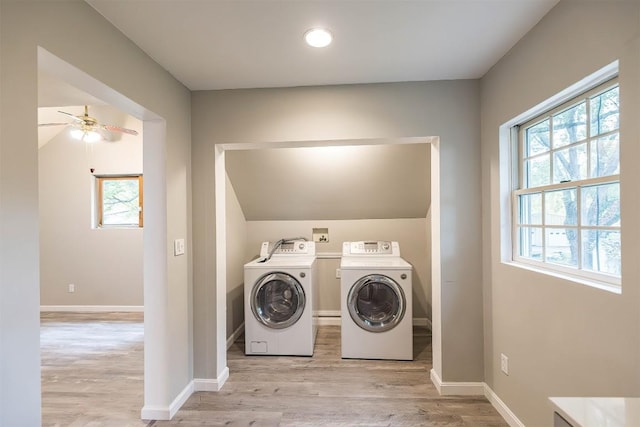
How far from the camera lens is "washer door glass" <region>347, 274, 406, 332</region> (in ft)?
9.34

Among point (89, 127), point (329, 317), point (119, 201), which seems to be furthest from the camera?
point (119, 201)

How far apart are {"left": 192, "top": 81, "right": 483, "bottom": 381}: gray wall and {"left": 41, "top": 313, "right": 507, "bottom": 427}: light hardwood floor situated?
33 centimetres

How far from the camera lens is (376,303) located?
9.73ft

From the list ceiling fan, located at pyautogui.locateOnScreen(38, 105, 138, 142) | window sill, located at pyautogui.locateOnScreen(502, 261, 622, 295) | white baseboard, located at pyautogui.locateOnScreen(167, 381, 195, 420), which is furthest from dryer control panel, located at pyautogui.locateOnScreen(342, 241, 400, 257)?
ceiling fan, located at pyautogui.locateOnScreen(38, 105, 138, 142)

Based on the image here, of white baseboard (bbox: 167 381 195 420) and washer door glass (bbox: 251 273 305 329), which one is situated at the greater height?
washer door glass (bbox: 251 273 305 329)

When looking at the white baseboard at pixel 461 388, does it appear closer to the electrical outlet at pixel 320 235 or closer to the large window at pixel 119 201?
the electrical outlet at pixel 320 235

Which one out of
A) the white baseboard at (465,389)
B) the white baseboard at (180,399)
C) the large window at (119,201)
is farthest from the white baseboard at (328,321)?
the large window at (119,201)

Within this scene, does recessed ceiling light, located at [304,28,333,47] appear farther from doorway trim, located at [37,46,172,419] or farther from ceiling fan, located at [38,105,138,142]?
ceiling fan, located at [38,105,138,142]

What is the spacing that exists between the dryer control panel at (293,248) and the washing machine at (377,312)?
788mm

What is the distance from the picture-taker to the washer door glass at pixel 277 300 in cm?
296

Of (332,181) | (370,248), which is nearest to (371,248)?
(370,248)

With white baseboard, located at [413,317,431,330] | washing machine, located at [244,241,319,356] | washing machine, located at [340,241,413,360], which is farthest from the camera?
white baseboard, located at [413,317,431,330]

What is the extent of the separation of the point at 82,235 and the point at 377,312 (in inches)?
169

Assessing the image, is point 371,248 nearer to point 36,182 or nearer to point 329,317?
point 329,317
